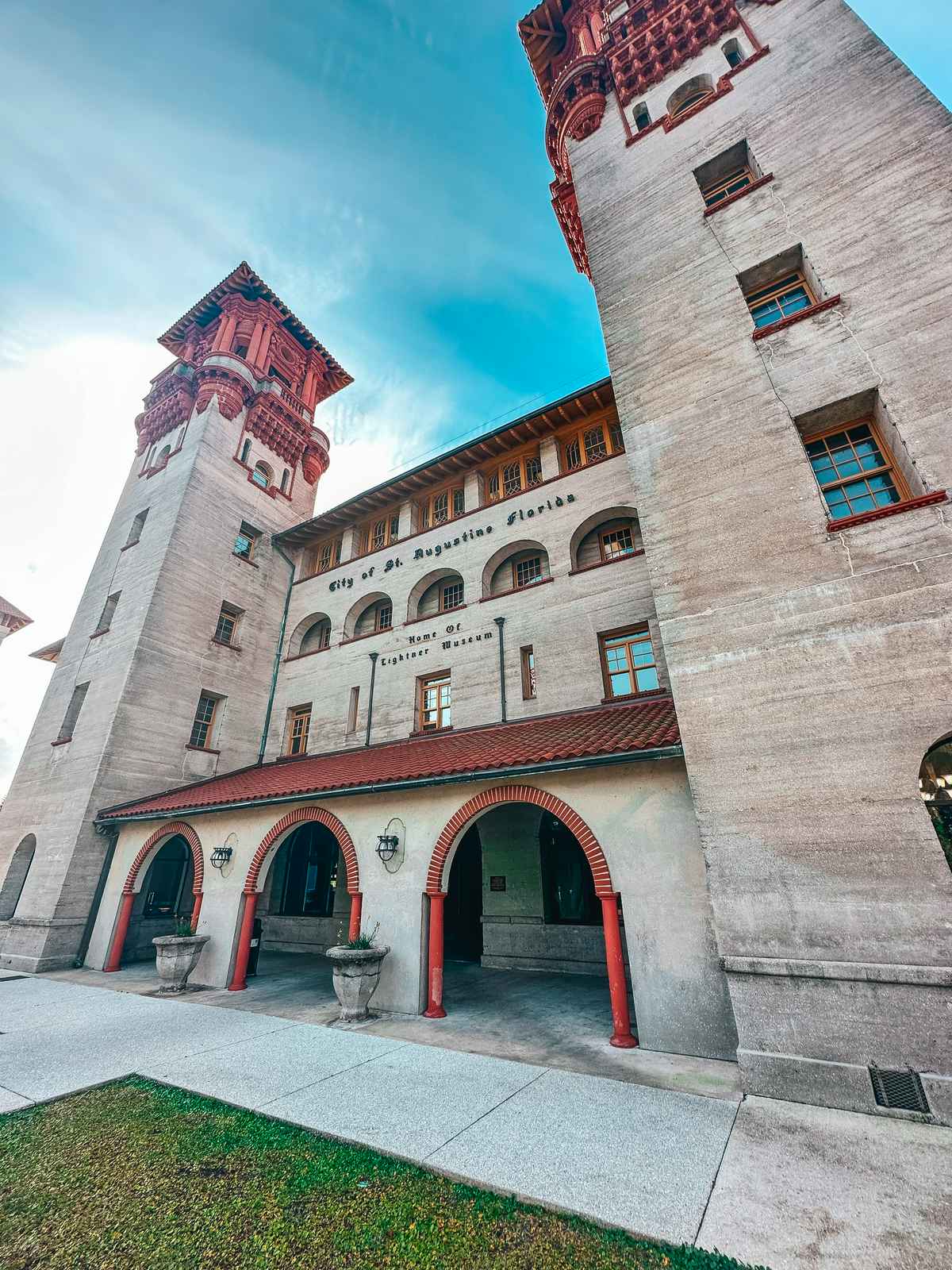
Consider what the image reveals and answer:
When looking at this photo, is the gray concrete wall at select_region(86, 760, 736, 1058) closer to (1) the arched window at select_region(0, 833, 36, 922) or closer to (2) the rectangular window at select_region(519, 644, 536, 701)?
(2) the rectangular window at select_region(519, 644, 536, 701)

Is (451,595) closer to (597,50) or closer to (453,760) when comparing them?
(453,760)

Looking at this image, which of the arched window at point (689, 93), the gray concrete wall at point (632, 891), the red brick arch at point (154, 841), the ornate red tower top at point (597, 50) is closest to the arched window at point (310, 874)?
the red brick arch at point (154, 841)

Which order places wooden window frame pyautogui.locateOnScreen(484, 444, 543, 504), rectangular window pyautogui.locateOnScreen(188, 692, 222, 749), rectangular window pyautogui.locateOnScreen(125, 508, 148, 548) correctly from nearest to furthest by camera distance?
wooden window frame pyautogui.locateOnScreen(484, 444, 543, 504) → rectangular window pyautogui.locateOnScreen(188, 692, 222, 749) → rectangular window pyautogui.locateOnScreen(125, 508, 148, 548)

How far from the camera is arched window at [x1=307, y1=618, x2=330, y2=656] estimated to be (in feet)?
64.7

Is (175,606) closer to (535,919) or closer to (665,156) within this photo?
(535,919)

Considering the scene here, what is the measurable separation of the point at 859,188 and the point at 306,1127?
15.0m

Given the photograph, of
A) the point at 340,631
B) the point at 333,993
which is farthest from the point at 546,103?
the point at 333,993

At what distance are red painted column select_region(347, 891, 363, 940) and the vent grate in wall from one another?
7693mm

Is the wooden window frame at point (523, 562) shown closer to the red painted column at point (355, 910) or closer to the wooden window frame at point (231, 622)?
the red painted column at point (355, 910)

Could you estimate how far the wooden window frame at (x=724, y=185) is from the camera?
11125 mm

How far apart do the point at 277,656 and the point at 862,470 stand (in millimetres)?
18427

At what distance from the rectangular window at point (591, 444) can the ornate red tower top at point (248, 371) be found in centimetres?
1413

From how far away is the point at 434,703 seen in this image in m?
15.2

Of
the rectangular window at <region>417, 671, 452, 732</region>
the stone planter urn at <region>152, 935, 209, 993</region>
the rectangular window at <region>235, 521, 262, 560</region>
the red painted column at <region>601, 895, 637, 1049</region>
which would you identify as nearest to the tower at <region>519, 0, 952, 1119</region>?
the red painted column at <region>601, 895, 637, 1049</region>
